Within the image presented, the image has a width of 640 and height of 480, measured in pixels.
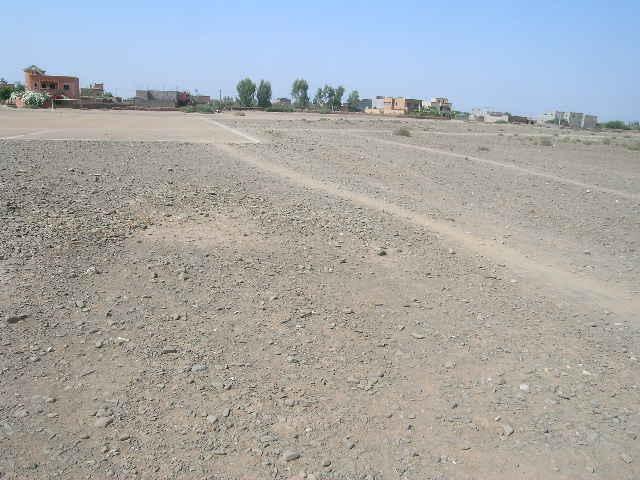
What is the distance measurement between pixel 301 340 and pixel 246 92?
382 feet

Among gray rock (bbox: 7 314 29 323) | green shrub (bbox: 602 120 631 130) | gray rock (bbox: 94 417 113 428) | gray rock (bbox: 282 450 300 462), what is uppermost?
green shrub (bbox: 602 120 631 130)

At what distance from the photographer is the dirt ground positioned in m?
3.79

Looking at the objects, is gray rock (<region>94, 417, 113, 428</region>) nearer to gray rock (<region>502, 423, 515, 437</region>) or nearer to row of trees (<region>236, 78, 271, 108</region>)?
gray rock (<region>502, 423, 515, 437</region>)

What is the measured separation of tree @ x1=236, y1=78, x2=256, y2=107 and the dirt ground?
109 m

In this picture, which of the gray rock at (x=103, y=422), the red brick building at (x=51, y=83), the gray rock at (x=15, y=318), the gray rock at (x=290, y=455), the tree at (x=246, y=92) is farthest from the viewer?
the tree at (x=246, y=92)

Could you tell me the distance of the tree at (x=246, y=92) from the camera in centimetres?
11631

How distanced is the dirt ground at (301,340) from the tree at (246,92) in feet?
359

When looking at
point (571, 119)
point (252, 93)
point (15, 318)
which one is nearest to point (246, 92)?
point (252, 93)

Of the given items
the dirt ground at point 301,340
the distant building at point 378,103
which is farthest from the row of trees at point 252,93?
the dirt ground at point 301,340

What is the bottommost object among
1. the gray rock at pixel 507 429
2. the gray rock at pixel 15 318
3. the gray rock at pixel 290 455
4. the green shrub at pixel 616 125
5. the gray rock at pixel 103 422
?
the gray rock at pixel 290 455

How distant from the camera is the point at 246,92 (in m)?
116

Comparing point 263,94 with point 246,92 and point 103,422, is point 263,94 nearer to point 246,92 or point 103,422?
point 246,92

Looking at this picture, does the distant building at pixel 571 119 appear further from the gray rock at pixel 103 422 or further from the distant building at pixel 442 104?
the gray rock at pixel 103 422

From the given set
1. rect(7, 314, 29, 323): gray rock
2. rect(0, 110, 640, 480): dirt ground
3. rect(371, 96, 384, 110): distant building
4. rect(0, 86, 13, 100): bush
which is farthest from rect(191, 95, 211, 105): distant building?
rect(7, 314, 29, 323): gray rock
